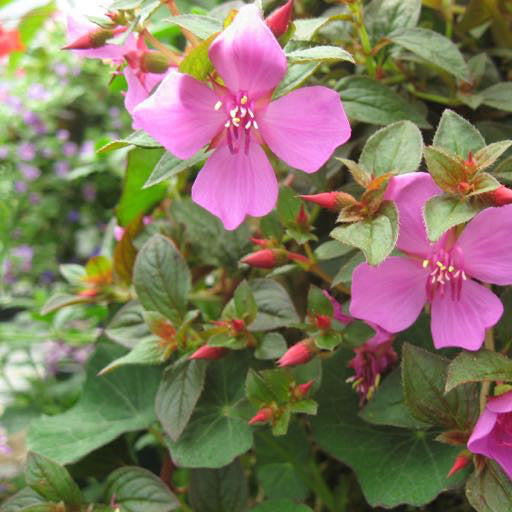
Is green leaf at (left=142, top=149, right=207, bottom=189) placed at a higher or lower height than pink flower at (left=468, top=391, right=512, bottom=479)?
higher

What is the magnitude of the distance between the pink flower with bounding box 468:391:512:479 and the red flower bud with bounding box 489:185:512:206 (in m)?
0.12

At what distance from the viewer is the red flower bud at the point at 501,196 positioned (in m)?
0.40

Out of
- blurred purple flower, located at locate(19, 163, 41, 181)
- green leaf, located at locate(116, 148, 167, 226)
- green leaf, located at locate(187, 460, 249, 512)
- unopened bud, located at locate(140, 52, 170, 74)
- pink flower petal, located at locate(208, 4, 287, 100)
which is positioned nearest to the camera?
pink flower petal, located at locate(208, 4, 287, 100)

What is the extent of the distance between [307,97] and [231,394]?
1.00 ft

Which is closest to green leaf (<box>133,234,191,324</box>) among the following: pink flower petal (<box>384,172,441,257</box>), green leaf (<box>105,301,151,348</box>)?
green leaf (<box>105,301,151,348</box>)

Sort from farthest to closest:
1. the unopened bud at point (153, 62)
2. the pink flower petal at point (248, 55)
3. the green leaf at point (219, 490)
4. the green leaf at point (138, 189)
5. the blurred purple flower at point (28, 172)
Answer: the blurred purple flower at point (28, 172) < the green leaf at point (138, 189) < the green leaf at point (219, 490) < the unopened bud at point (153, 62) < the pink flower petal at point (248, 55)

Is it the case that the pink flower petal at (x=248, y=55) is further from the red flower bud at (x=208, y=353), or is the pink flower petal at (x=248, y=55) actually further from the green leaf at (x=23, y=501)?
the green leaf at (x=23, y=501)

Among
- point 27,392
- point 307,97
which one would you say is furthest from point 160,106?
point 27,392

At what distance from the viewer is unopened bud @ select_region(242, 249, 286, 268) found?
21.0 inches

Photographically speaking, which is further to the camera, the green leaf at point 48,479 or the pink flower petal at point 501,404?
the green leaf at point 48,479

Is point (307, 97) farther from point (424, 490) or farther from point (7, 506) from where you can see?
point (7, 506)

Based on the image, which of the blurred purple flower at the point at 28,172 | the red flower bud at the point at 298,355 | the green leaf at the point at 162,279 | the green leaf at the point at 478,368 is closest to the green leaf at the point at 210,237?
the green leaf at the point at 162,279

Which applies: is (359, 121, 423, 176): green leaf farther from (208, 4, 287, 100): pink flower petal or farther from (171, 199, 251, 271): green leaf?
(171, 199, 251, 271): green leaf

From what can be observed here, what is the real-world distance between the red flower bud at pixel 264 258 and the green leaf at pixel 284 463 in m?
0.18
